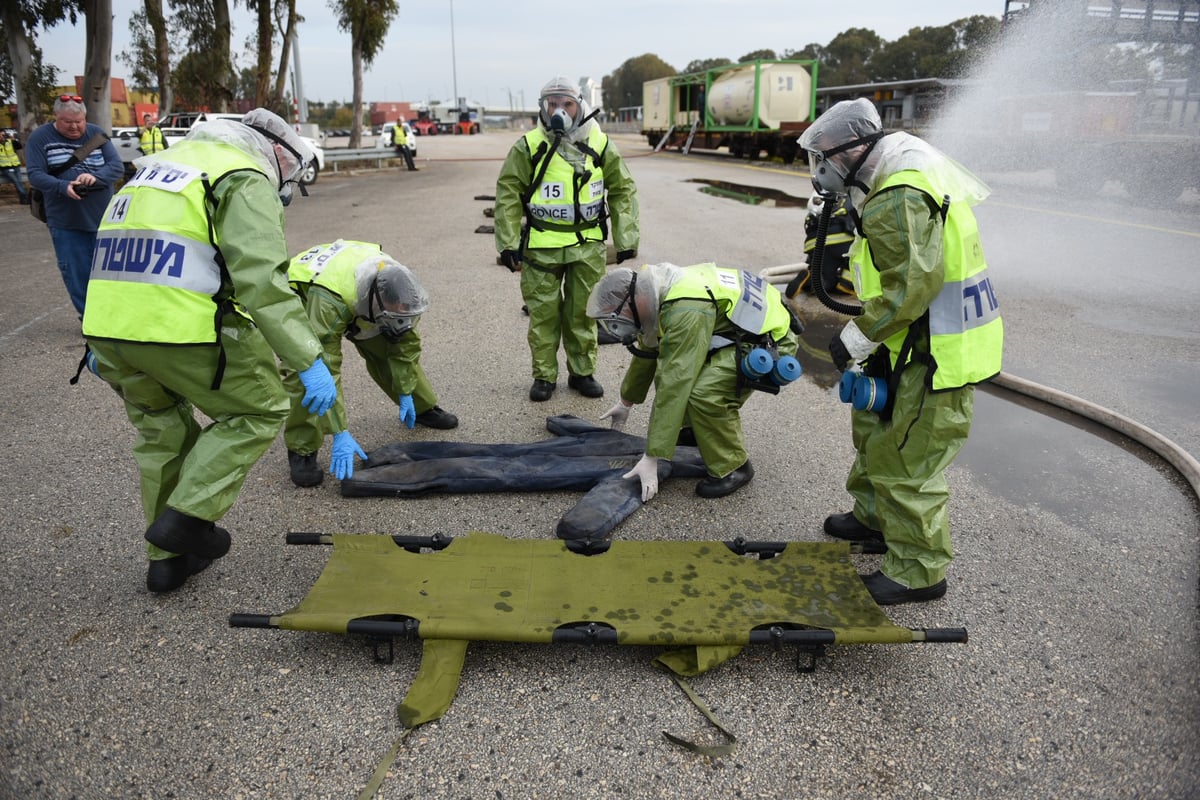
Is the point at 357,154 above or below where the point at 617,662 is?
above

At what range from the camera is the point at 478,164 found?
87.5ft

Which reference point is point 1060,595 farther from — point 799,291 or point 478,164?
point 478,164

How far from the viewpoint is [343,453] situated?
3.37 metres

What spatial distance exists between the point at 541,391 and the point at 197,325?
2619mm

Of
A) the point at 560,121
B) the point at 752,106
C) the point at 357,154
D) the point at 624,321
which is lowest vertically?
the point at 624,321

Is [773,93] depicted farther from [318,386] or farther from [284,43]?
[318,386]

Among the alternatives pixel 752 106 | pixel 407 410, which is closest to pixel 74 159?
pixel 407 410

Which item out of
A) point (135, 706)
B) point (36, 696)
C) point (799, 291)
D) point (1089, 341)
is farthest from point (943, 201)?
point (799, 291)

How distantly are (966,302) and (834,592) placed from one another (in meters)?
1.13

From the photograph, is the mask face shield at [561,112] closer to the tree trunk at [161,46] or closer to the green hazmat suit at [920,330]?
the green hazmat suit at [920,330]

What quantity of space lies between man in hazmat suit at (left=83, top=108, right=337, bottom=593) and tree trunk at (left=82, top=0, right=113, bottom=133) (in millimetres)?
12093

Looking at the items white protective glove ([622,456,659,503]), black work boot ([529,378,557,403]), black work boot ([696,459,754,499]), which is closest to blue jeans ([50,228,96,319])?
black work boot ([529,378,557,403])

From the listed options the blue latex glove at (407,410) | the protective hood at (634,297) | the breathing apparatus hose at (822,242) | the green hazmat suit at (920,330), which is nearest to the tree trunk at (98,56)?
the blue latex glove at (407,410)

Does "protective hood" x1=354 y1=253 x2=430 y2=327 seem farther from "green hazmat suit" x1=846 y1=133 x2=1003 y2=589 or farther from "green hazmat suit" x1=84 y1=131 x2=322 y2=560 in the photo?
"green hazmat suit" x1=846 y1=133 x2=1003 y2=589
